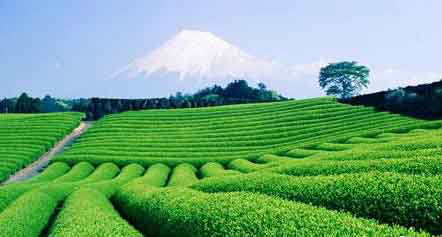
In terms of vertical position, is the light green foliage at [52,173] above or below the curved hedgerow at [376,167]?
below

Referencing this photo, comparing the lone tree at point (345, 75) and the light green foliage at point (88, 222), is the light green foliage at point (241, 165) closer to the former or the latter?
the light green foliage at point (88, 222)

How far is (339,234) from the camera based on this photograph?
10.9 m

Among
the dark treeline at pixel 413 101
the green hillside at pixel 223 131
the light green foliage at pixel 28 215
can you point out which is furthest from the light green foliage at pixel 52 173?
the dark treeline at pixel 413 101

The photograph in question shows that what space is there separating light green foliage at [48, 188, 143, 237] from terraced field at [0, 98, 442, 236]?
6 cm

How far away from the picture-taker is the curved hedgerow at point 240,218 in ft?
37.5

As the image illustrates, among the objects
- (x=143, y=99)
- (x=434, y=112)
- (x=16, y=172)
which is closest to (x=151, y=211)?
(x=16, y=172)

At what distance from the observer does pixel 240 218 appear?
43.4 feet

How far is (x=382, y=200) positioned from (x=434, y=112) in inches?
1684

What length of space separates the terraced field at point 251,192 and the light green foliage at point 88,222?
6cm

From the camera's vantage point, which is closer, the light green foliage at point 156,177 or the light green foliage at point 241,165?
the light green foliage at point 156,177

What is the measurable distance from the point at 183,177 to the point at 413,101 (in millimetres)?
35205

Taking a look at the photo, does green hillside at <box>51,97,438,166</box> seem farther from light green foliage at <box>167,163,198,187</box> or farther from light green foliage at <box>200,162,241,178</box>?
light green foliage at <box>200,162,241,178</box>

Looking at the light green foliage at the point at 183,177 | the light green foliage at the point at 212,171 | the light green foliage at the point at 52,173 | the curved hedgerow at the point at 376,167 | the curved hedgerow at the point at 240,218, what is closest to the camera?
the curved hedgerow at the point at 240,218

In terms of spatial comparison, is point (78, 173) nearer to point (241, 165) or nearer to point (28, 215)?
point (241, 165)
